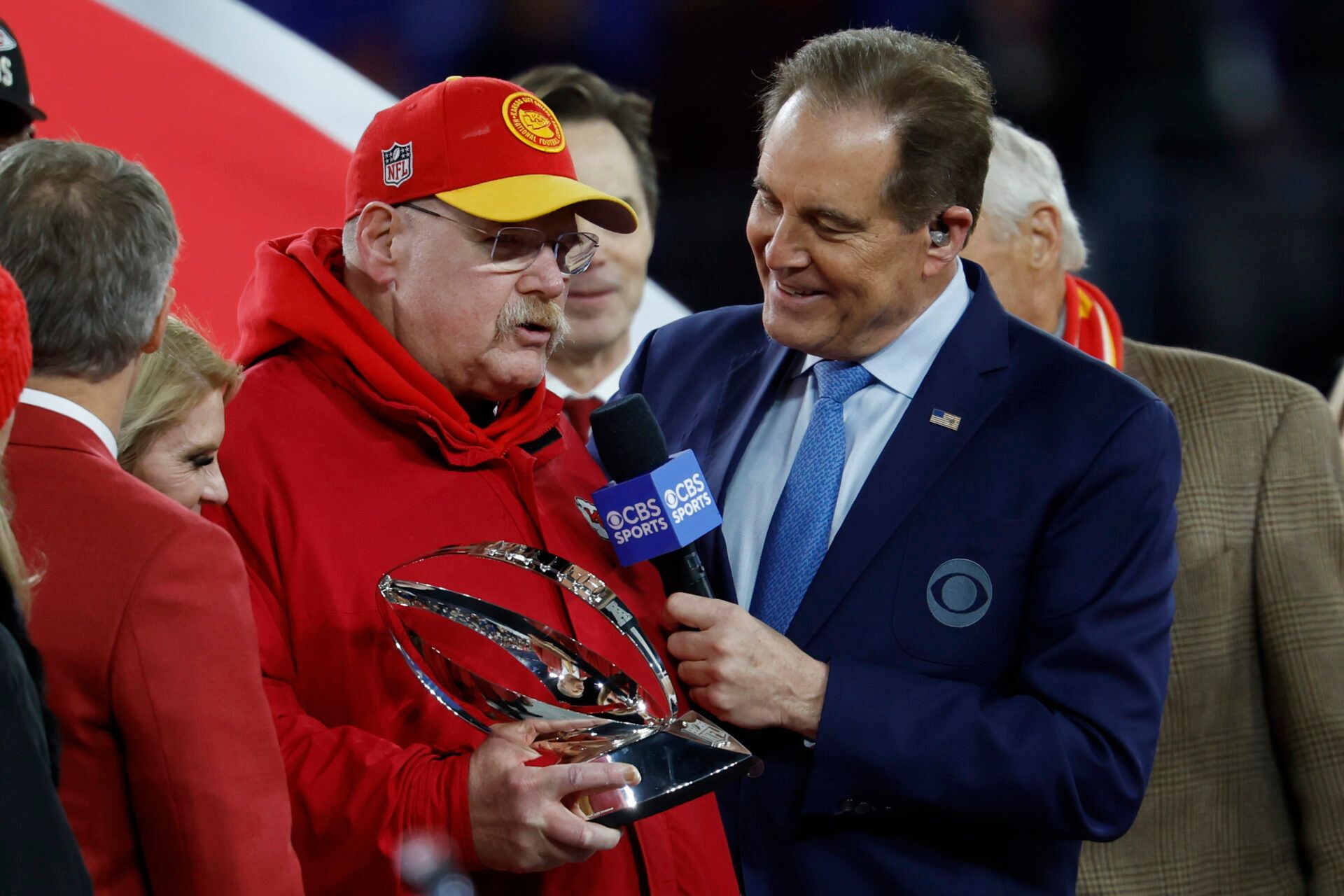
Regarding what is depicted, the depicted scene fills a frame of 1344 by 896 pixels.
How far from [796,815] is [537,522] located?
0.53 m

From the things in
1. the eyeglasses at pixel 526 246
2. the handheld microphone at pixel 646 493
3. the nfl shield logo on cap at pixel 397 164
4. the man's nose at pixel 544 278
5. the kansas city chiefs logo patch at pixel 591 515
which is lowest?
the kansas city chiefs logo patch at pixel 591 515

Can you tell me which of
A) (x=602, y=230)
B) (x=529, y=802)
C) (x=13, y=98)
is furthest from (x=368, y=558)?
(x=602, y=230)

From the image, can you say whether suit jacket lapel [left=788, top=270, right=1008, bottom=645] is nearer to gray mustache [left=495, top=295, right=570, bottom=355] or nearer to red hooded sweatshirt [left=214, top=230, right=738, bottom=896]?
red hooded sweatshirt [left=214, top=230, right=738, bottom=896]

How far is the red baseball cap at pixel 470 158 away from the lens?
1.78m

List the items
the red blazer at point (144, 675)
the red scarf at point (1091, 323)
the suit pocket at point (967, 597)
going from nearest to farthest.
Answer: the red blazer at point (144, 675)
the suit pocket at point (967, 597)
the red scarf at point (1091, 323)

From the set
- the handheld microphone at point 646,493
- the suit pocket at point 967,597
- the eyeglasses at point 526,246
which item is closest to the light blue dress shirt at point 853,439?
the suit pocket at point 967,597

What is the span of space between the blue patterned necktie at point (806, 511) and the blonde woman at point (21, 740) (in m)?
1.05

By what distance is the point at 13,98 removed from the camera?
2400 millimetres

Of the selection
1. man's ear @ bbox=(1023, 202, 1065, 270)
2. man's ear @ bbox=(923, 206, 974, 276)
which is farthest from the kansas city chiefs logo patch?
man's ear @ bbox=(1023, 202, 1065, 270)

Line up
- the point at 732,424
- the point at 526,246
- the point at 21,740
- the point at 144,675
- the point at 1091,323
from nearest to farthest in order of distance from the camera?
the point at 21,740 < the point at 144,675 < the point at 526,246 < the point at 732,424 < the point at 1091,323

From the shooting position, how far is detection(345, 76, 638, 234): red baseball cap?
1777mm

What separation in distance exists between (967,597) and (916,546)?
9 cm

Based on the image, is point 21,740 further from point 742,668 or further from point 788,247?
point 788,247

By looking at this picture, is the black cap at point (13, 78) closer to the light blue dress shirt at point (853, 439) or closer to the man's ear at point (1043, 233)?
the light blue dress shirt at point (853, 439)
